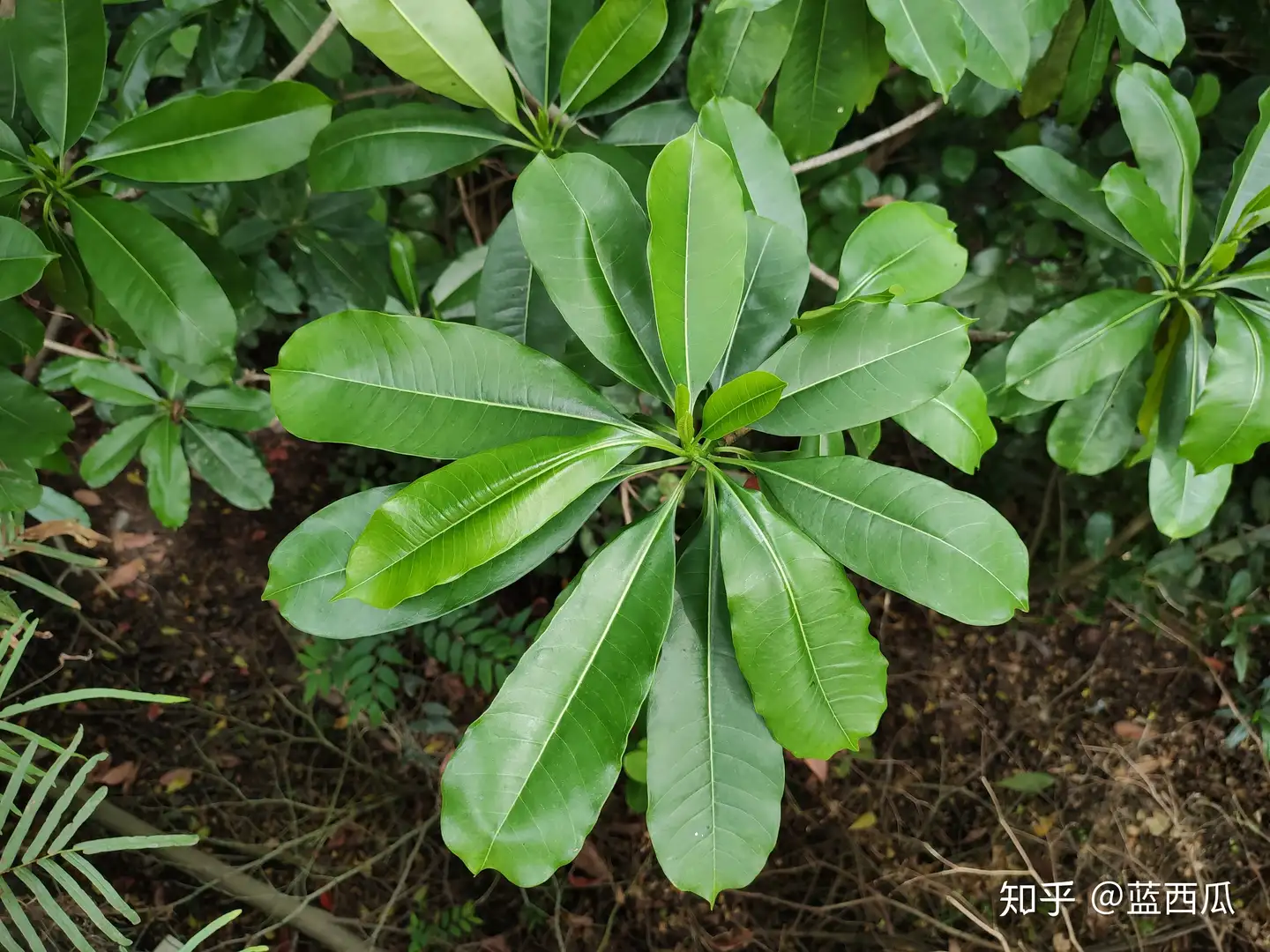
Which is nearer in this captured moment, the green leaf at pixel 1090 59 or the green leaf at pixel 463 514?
the green leaf at pixel 463 514

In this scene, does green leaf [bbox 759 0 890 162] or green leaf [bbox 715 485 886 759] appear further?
green leaf [bbox 759 0 890 162]

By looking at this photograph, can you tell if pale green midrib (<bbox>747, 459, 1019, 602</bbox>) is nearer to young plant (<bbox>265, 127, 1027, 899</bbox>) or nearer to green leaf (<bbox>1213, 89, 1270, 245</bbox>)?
young plant (<bbox>265, 127, 1027, 899</bbox>)

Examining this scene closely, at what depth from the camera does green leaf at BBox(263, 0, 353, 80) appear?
1.41 m

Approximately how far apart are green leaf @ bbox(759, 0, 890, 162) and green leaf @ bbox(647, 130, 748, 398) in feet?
1.64

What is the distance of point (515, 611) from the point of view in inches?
99.8

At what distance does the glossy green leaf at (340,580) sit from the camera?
89cm

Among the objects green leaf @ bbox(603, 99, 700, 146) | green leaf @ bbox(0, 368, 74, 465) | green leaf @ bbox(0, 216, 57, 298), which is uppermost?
green leaf @ bbox(603, 99, 700, 146)

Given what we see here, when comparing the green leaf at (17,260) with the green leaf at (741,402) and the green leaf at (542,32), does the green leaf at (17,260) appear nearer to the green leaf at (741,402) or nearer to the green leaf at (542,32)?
the green leaf at (542,32)

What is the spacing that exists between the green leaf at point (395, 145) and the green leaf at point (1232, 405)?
3.77ft

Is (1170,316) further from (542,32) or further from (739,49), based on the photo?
(542,32)

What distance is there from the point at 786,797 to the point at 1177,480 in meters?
1.44

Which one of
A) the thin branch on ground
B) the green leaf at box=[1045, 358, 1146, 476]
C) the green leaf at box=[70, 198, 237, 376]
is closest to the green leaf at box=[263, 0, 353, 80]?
the thin branch on ground

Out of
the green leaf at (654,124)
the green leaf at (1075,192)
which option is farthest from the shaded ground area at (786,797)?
the green leaf at (654,124)

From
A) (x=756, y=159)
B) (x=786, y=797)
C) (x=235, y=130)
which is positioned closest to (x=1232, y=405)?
(x=756, y=159)
